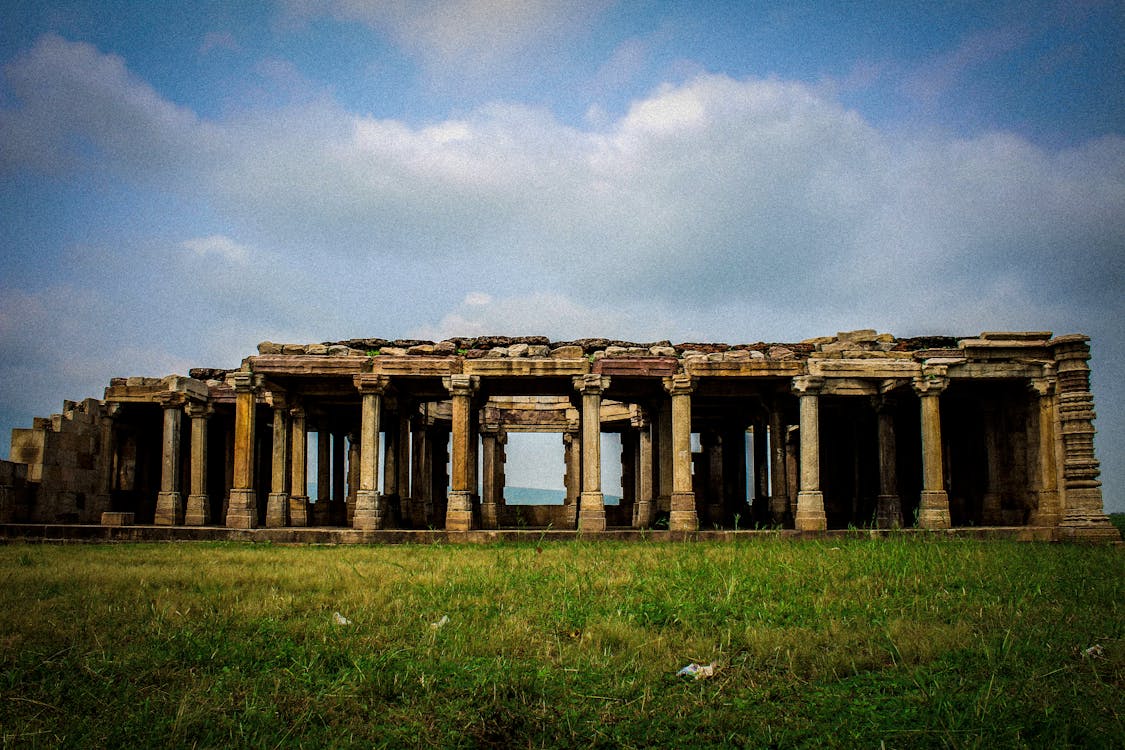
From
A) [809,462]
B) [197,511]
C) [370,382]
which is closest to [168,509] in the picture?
[197,511]

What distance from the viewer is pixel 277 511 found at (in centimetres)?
2455

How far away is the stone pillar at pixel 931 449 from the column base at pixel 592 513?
877 cm

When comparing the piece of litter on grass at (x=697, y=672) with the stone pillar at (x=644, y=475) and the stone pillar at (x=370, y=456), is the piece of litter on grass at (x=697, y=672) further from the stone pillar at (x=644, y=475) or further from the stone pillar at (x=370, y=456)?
the stone pillar at (x=644, y=475)

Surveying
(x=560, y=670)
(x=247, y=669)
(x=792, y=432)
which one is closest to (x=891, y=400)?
(x=792, y=432)

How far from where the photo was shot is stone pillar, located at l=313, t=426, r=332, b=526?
103ft

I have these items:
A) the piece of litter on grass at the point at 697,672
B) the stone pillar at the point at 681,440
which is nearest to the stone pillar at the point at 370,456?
the stone pillar at the point at 681,440

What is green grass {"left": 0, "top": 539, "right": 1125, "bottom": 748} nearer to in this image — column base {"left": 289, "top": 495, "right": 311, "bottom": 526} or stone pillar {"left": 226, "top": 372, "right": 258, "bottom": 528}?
stone pillar {"left": 226, "top": 372, "right": 258, "bottom": 528}

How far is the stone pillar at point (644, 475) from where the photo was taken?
94.8ft

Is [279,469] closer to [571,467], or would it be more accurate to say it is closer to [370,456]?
[370,456]

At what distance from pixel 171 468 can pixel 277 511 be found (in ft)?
15.0

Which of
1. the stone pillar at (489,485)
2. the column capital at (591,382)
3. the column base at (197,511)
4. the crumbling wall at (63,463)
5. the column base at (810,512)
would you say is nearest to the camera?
the column base at (810,512)

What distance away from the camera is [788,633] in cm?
884

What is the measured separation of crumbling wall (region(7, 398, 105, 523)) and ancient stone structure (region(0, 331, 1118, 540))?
0.08 metres

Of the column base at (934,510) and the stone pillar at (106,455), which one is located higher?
the stone pillar at (106,455)
